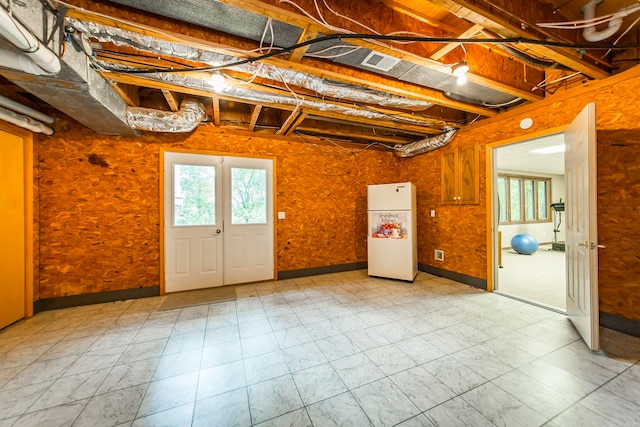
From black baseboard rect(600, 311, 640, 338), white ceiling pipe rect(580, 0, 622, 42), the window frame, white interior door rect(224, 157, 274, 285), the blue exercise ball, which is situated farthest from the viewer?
the window frame

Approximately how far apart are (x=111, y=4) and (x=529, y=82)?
13.1 feet

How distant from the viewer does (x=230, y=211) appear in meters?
3.79

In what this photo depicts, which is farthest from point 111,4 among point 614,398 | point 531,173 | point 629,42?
point 531,173

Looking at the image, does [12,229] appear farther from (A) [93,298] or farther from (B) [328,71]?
(B) [328,71]

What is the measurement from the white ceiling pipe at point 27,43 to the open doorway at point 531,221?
478 cm

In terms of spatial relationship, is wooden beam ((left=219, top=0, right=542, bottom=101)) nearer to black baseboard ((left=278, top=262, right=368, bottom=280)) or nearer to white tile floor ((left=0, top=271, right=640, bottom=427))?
white tile floor ((left=0, top=271, right=640, bottom=427))

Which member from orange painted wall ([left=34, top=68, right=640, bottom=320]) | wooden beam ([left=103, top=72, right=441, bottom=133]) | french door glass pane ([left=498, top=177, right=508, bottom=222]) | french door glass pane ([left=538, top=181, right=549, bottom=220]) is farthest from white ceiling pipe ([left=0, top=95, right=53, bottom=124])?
french door glass pane ([left=538, top=181, right=549, bottom=220])

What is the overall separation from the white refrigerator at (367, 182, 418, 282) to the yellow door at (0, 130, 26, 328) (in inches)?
182

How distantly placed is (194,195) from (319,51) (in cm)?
282

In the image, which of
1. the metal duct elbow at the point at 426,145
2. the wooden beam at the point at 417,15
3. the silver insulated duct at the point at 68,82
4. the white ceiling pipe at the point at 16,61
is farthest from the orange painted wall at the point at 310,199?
the wooden beam at the point at 417,15

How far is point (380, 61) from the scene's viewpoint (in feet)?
6.64

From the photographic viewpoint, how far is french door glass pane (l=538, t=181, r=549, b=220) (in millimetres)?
7648

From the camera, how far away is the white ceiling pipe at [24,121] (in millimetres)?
2279

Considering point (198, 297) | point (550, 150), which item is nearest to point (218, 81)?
point (198, 297)
